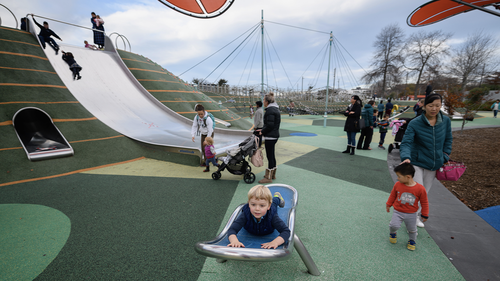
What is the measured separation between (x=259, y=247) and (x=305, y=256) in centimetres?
57

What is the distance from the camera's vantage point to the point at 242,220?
7.22 feet

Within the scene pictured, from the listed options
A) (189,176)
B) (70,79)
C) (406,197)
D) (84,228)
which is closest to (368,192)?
(406,197)

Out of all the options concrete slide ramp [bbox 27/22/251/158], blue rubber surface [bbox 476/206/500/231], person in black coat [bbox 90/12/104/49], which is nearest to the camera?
blue rubber surface [bbox 476/206/500/231]

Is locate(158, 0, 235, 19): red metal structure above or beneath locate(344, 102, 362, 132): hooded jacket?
above

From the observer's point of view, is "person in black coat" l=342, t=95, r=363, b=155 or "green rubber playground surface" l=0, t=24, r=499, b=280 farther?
"person in black coat" l=342, t=95, r=363, b=155

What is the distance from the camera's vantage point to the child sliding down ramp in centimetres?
156

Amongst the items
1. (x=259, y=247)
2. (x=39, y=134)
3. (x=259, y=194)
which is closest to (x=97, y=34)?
(x=39, y=134)

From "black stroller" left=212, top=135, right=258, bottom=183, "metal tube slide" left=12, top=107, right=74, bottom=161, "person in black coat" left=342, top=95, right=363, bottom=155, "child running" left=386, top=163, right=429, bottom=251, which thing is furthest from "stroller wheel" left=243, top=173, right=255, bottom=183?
"metal tube slide" left=12, top=107, right=74, bottom=161

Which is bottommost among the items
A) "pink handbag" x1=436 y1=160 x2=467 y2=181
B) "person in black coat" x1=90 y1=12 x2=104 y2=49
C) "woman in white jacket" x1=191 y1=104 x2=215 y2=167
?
"pink handbag" x1=436 y1=160 x2=467 y2=181

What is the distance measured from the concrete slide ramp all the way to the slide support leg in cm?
455

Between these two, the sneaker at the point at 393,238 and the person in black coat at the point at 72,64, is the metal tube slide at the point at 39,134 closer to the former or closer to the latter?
the person in black coat at the point at 72,64

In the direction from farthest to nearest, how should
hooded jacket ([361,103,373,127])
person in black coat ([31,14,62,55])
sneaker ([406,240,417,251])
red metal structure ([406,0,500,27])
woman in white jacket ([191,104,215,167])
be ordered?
person in black coat ([31,14,62,55]), hooded jacket ([361,103,373,127]), woman in white jacket ([191,104,215,167]), red metal structure ([406,0,500,27]), sneaker ([406,240,417,251])

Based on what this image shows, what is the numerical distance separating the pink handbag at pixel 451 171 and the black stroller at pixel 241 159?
3.20m

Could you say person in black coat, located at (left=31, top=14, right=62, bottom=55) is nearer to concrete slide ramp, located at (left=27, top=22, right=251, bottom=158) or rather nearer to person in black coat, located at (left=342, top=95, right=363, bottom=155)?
concrete slide ramp, located at (left=27, top=22, right=251, bottom=158)
